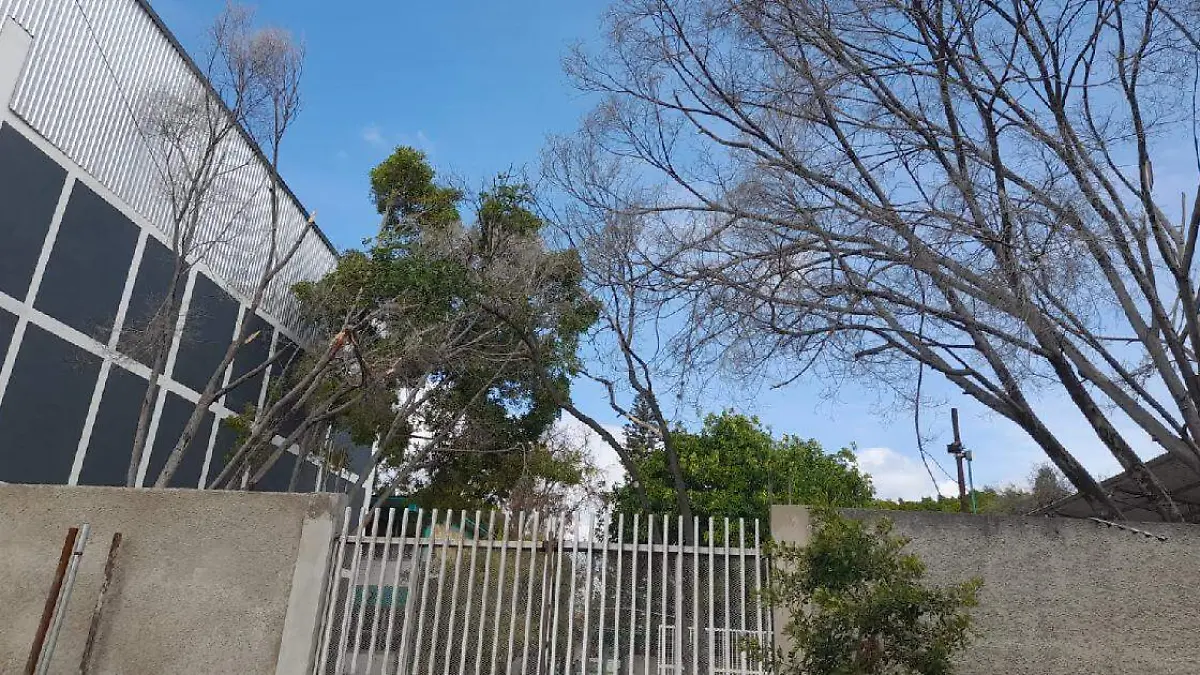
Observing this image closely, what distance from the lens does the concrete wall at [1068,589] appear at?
15.6ft

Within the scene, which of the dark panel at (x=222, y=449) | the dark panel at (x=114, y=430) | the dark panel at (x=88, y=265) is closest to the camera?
the dark panel at (x=88, y=265)

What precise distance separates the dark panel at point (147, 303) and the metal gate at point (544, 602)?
10.2m

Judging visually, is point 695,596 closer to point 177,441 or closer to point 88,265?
point 88,265

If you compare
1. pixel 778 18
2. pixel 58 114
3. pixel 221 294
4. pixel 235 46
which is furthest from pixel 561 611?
pixel 221 294

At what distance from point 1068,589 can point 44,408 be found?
14.3m

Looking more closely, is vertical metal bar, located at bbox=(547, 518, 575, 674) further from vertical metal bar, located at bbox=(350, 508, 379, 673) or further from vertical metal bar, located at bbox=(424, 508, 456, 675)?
vertical metal bar, located at bbox=(350, 508, 379, 673)

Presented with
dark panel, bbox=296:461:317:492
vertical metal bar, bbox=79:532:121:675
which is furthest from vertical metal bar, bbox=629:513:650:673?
dark panel, bbox=296:461:317:492

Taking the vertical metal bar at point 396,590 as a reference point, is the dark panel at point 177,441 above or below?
above

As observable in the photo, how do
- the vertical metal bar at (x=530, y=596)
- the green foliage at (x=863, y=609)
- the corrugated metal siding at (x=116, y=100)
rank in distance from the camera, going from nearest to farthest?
the green foliage at (x=863, y=609) → the vertical metal bar at (x=530, y=596) → the corrugated metal siding at (x=116, y=100)

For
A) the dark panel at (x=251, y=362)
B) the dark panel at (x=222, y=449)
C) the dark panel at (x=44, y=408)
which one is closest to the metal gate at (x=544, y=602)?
the dark panel at (x=44, y=408)

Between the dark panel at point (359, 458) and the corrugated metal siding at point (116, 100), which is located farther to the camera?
the dark panel at point (359, 458)

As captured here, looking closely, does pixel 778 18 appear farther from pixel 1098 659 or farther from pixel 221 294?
pixel 221 294

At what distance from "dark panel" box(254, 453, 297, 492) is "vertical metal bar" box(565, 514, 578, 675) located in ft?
54.6

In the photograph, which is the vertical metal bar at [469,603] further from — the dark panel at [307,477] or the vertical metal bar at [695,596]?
the dark panel at [307,477]
